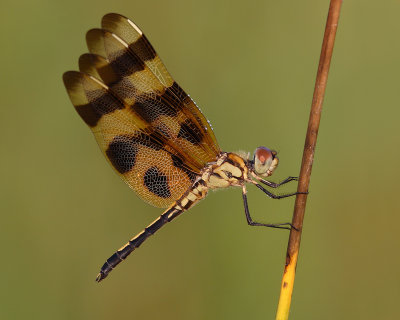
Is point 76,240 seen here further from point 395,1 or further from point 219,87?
point 395,1

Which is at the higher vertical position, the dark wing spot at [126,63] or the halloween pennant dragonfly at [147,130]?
the dark wing spot at [126,63]

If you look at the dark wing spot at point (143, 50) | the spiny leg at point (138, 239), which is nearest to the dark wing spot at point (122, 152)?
the spiny leg at point (138, 239)

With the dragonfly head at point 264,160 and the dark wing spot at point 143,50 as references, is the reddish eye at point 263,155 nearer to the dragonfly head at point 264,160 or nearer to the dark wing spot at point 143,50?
the dragonfly head at point 264,160

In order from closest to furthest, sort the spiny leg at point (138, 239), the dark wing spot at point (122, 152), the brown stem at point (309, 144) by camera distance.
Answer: the brown stem at point (309, 144)
the spiny leg at point (138, 239)
the dark wing spot at point (122, 152)

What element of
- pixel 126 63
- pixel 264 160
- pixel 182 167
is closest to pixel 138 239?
pixel 182 167

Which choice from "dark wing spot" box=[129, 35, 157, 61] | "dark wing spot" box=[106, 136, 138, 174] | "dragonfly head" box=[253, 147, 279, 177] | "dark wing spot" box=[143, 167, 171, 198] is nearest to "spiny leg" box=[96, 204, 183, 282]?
"dark wing spot" box=[143, 167, 171, 198]

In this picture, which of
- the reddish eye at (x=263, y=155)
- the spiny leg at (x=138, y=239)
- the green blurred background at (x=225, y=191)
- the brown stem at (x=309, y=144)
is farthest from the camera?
the green blurred background at (x=225, y=191)

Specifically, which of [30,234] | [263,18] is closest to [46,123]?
[30,234]
